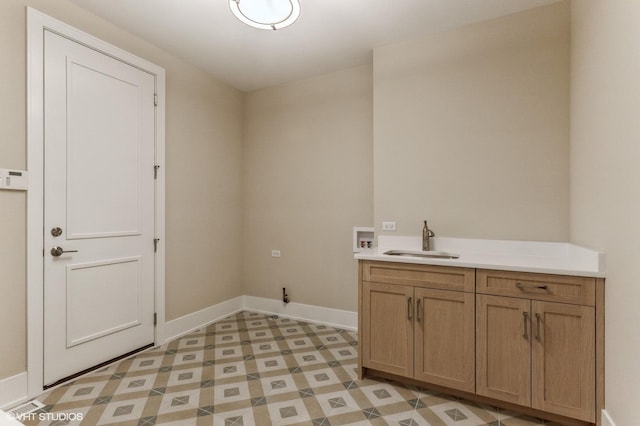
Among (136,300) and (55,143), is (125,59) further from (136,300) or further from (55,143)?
(136,300)

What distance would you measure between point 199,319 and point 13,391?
1.54 metres

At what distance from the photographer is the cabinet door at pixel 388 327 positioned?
223 centimetres

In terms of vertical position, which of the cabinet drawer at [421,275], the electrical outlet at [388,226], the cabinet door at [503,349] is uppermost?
the electrical outlet at [388,226]

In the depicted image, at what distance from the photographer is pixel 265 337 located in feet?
10.4

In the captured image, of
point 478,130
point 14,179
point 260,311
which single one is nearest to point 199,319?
point 260,311

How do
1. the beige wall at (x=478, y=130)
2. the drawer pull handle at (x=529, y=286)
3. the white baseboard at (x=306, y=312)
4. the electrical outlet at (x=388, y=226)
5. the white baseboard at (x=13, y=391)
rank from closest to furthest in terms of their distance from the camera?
the drawer pull handle at (x=529, y=286) < the white baseboard at (x=13, y=391) < the beige wall at (x=478, y=130) < the electrical outlet at (x=388, y=226) < the white baseboard at (x=306, y=312)

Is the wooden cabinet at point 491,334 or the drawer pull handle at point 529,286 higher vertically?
the drawer pull handle at point 529,286

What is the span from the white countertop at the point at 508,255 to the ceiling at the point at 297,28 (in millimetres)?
1766

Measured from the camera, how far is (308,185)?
3697 mm

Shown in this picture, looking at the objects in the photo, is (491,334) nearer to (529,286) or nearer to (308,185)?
(529,286)

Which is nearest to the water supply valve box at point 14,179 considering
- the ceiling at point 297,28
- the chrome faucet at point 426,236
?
the ceiling at point 297,28

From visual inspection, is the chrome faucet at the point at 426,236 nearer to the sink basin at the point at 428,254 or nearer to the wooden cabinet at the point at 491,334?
the sink basin at the point at 428,254

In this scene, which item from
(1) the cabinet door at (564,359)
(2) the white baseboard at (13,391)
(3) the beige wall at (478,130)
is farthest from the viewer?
(3) the beige wall at (478,130)

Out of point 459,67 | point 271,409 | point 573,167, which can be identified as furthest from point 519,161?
point 271,409
